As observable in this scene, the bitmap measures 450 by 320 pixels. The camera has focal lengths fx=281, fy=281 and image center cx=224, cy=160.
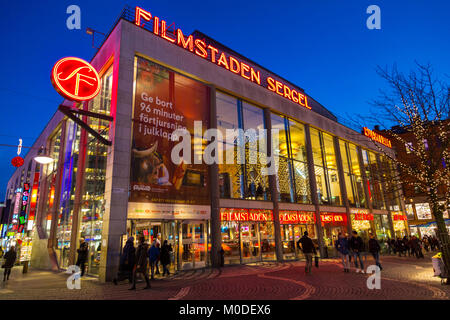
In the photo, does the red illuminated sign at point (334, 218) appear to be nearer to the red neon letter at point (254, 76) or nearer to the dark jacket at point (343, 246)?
the dark jacket at point (343, 246)

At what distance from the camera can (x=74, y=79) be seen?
42.8ft

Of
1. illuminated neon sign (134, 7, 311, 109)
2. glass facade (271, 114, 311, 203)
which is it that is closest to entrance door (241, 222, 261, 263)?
glass facade (271, 114, 311, 203)

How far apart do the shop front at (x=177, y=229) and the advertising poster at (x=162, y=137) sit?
1.61 feet

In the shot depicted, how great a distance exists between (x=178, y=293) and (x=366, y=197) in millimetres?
29676

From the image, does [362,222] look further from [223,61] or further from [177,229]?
[177,229]

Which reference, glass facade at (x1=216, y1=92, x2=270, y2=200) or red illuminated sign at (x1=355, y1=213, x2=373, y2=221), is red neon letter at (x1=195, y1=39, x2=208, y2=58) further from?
red illuminated sign at (x1=355, y1=213, x2=373, y2=221)

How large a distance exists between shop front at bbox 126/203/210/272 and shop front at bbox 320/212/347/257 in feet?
38.6

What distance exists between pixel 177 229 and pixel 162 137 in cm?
524

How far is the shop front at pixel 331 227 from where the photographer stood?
24031 millimetres

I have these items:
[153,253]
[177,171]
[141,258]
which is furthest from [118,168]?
[141,258]

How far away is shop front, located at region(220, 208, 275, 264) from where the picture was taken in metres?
17.9
